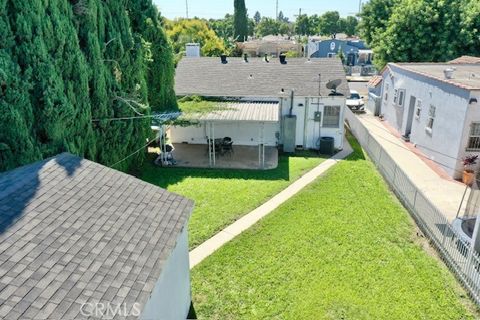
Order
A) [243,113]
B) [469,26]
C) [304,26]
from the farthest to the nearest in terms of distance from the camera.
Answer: [304,26] < [469,26] < [243,113]

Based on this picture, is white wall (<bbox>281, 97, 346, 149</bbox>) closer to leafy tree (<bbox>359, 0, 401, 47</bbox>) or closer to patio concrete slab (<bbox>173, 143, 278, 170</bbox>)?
patio concrete slab (<bbox>173, 143, 278, 170</bbox>)

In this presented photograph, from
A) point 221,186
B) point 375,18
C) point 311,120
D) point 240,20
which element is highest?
point 240,20

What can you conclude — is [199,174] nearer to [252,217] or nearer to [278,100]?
[252,217]

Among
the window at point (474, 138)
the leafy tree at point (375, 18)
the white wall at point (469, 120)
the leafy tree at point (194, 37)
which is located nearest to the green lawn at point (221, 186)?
the white wall at point (469, 120)

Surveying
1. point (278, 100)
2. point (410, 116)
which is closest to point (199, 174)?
point (278, 100)

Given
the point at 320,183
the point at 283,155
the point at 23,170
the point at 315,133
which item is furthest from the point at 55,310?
the point at 315,133

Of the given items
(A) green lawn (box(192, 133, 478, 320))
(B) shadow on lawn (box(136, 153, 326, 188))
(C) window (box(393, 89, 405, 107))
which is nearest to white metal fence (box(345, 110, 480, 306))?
(A) green lawn (box(192, 133, 478, 320))

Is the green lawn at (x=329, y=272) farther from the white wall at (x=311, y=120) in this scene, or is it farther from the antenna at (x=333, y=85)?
the antenna at (x=333, y=85)
